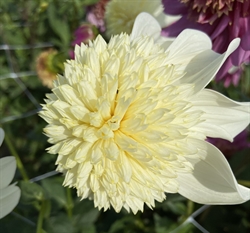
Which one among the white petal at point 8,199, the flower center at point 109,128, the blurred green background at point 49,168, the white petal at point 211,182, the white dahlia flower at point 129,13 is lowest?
the blurred green background at point 49,168

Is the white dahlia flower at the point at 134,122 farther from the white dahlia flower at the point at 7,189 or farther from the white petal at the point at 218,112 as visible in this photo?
the white dahlia flower at the point at 7,189

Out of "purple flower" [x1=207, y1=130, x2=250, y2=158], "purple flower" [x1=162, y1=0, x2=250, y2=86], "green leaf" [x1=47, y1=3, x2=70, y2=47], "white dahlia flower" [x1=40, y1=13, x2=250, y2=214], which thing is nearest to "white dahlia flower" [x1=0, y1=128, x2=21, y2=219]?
"white dahlia flower" [x1=40, y1=13, x2=250, y2=214]

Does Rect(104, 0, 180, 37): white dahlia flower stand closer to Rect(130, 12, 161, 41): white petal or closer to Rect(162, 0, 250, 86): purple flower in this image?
Rect(162, 0, 250, 86): purple flower

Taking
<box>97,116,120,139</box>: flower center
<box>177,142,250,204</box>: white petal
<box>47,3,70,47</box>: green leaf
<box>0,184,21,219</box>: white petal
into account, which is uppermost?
<box>97,116,120,139</box>: flower center

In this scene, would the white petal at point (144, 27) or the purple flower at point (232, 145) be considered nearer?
the white petal at point (144, 27)

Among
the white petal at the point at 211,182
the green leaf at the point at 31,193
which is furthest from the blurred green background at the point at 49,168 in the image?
the white petal at the point at 211,182

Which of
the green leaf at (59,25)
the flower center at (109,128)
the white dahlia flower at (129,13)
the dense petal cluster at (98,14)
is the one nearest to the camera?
the flower center at (109,128)

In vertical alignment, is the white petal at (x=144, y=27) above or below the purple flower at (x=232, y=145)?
above

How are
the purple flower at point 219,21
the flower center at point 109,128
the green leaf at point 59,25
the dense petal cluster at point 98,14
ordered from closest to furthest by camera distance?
the flower center at point 109,128 < the purple flower at point 219,21 < the dense petal cluster at point 98,14 < the green leaf at point 59,25
